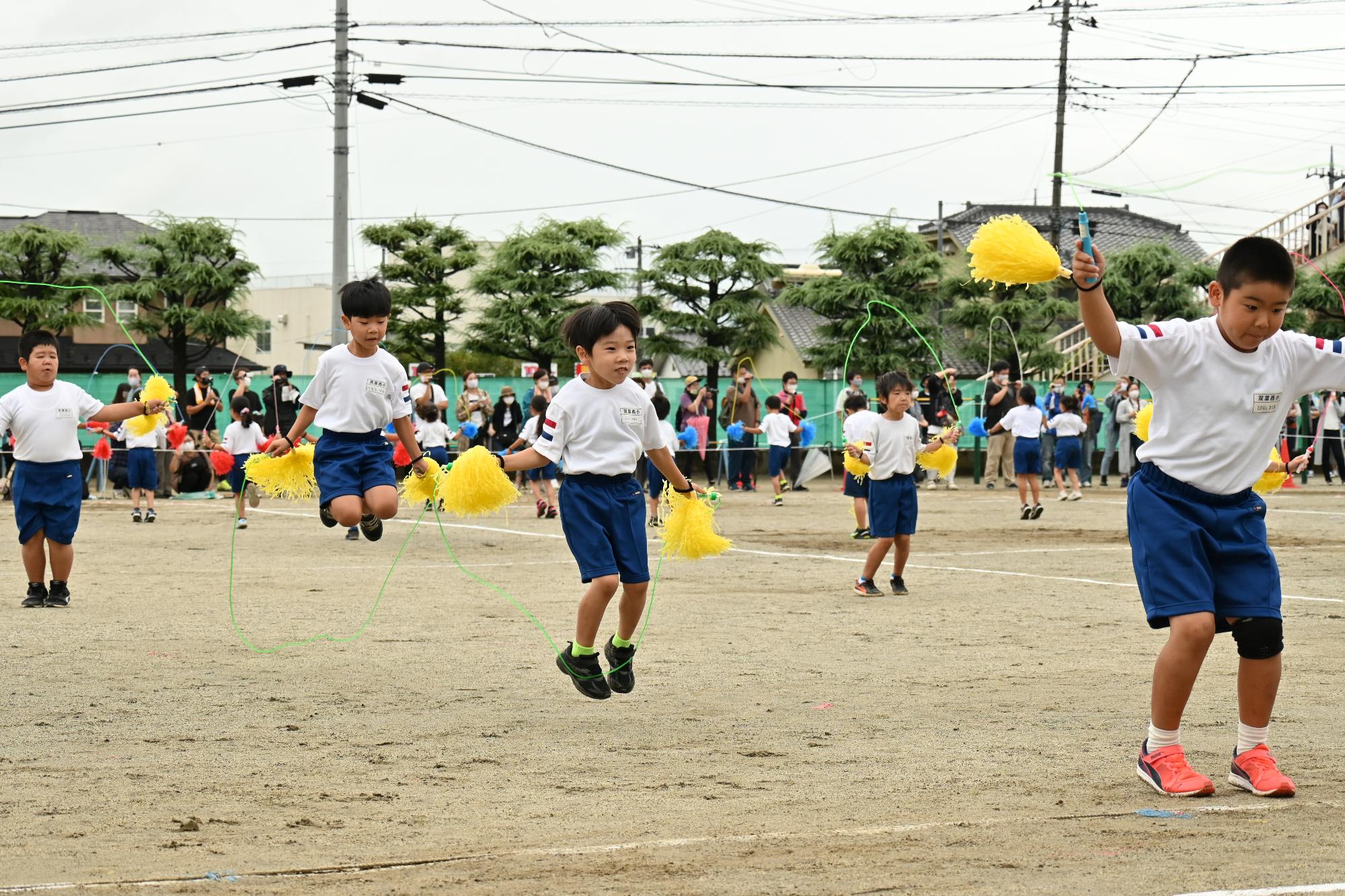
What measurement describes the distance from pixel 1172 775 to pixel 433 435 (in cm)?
1567

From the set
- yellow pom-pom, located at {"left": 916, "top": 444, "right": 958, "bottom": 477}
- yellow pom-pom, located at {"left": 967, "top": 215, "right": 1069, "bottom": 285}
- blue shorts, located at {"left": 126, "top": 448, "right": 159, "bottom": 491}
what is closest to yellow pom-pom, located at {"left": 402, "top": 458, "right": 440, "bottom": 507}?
yellow pom-pom, located at {"left": 967, "top": 215, "right": 1069, "bottom": 285}

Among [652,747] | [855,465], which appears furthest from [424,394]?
[652,747]

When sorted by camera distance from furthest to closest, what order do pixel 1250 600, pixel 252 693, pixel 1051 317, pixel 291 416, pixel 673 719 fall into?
pixel 1051 317
pixel 291 416
pixel 252 693
pixel 673 719
pixel 1250 600

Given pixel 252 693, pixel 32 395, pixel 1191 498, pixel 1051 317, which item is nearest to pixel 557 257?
pixel 1051 317

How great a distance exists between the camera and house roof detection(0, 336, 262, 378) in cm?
4328

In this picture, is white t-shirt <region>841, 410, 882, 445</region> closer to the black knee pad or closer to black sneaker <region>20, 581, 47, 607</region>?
black sneaker <region>20, 581, 47, 607</region>

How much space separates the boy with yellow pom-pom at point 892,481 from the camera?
11734mm

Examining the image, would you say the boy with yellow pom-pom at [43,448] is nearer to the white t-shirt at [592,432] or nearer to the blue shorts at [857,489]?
the white t-shirt at [592,432]

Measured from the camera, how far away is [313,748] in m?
6.06

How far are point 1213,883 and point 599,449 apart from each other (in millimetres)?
3775

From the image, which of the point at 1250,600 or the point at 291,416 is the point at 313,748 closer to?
the point at 1250,600

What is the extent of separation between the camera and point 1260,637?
527 cm

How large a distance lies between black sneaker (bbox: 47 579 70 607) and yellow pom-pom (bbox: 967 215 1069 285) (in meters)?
7.73

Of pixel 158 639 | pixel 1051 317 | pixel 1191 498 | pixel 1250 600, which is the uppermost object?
pixel 1051 317
